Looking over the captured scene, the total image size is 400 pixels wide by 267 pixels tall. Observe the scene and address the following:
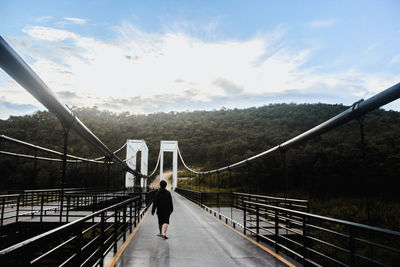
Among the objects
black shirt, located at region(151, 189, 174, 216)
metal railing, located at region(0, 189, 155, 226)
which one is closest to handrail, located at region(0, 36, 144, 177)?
metal railing, located at region(0, 189, 155, 226)

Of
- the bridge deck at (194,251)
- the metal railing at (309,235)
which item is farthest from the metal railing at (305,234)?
the bridge deck at (194,251)

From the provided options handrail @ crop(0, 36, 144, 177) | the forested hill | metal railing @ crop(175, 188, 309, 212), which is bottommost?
metal railing @ crop(175, 188, 309, 212)

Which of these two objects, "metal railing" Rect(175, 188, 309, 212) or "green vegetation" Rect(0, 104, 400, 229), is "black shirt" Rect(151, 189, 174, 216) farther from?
"green vegetation" Rect(0, 104, 400, 229)

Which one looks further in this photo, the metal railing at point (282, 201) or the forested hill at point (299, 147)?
the forested hill at point (299, 147)

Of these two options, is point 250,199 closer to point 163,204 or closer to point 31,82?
point 163,204

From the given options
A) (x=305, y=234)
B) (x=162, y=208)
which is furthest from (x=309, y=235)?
(x=162, y=208)

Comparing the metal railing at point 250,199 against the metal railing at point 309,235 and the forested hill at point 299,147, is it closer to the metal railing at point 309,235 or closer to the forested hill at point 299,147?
the metal railing at point 309,235

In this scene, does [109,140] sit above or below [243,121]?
below

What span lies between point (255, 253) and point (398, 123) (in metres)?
30.9

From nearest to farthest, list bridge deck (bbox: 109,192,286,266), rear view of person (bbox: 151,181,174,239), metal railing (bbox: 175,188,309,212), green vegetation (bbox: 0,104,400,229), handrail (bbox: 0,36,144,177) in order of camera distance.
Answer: handrail (bbox: 0,36,144,177) < bridge deck (bbox: 109,192,286,266) < rear view of person (bbox: 151,181,174,239) < metal railing (bbox: 175,188,309,212) < green vegetation (bbox: 0,104,400,229)

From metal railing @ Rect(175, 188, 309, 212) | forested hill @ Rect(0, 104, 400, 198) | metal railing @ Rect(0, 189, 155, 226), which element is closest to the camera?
metal railing @ Rect(175, 188, 309, 212)

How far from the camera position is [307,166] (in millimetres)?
28906

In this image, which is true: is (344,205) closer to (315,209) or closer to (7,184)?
(315,209)

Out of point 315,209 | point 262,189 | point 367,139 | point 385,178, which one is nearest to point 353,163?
point 367,139
